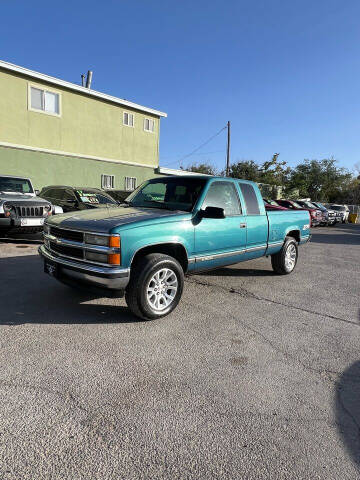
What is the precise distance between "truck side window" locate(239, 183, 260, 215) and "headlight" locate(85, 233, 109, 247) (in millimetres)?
2725

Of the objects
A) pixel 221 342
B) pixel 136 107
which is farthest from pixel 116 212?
pixel 136 107

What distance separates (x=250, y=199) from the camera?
220 inches

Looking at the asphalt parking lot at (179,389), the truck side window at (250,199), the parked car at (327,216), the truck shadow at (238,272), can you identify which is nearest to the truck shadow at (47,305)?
the asphalt parking lot at (179,389)

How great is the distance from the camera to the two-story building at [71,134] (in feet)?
51.0

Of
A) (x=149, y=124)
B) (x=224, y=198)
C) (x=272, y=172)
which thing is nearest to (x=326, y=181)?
(x=272, y=172)

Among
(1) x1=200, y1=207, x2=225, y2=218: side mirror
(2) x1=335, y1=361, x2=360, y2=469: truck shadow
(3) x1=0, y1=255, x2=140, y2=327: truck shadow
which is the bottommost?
(2) x1=335, y1=361, x2=360, y2=469: truck shadow

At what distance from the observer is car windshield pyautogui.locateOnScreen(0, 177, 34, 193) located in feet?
31.8

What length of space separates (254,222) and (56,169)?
1439cm

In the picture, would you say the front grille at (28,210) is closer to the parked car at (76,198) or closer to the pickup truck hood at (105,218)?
the parked car at (76,198)

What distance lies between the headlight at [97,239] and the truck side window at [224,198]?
1608 mm

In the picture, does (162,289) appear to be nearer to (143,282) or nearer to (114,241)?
(143,282)

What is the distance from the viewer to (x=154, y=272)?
3838mm

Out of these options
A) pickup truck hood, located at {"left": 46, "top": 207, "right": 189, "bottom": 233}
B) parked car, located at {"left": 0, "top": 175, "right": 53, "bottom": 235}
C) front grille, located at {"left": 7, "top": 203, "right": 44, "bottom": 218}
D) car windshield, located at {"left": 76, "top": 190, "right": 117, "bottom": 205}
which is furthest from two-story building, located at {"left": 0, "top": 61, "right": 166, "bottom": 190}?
pickup truck hood, located at {"left": 46, "top": 207, "right": 189, "bottom": 233}

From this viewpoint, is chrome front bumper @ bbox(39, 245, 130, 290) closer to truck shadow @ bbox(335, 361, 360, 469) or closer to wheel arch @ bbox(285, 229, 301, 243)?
truck shadow @ bbox(335, 361, 360, 469)
